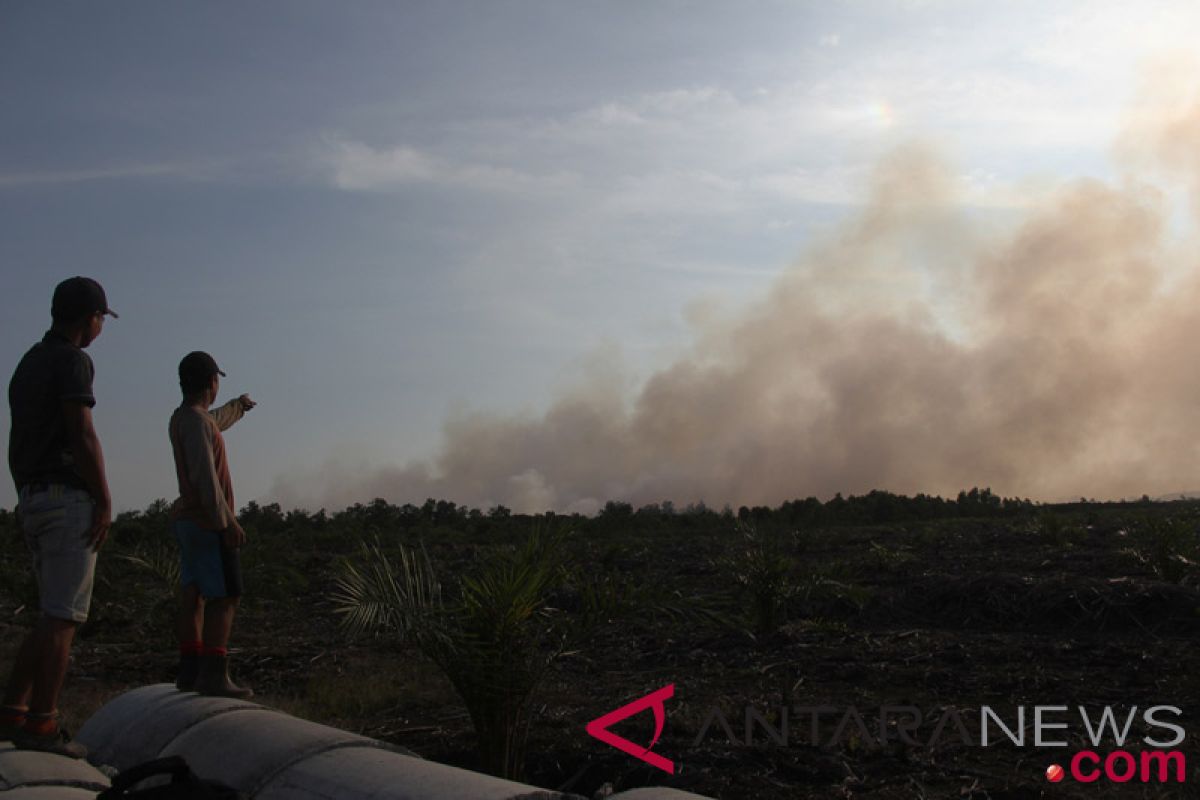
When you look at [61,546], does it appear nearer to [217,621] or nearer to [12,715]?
[12,715]

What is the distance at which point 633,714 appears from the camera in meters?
5.44

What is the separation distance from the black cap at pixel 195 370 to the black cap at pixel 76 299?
705 millimetres

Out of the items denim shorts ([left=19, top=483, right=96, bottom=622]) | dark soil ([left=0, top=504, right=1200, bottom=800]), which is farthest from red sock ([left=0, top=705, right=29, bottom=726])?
dark soil ([left=0, top=504, right=1200, bottom=800])

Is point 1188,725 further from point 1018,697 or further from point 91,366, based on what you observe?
point 91,366

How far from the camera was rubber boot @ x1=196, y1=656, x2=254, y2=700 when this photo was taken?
199 inches

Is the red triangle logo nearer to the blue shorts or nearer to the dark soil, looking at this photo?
the dark soil

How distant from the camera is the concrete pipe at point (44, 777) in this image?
359 cm

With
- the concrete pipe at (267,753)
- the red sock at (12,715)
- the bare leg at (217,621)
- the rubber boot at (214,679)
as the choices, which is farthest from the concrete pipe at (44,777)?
the bare leg at (217,621)

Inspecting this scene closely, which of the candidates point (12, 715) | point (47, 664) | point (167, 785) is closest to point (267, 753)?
point (167, 785)

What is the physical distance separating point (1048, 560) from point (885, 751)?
6.65 metres

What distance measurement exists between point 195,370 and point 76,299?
2.76 feet

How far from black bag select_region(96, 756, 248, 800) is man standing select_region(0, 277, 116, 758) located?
1.59m

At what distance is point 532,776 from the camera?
15.7 feet

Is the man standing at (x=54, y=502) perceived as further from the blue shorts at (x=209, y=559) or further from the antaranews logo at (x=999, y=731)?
the antaranews logo at (x=999, y=731)
